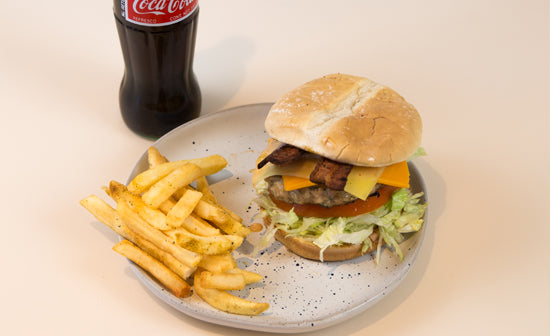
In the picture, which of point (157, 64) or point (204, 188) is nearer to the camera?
point (204, 188)

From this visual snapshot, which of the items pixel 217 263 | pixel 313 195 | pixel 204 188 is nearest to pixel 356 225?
pixel 313 195

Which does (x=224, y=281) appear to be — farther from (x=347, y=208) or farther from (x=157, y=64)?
(x=157, y=64)

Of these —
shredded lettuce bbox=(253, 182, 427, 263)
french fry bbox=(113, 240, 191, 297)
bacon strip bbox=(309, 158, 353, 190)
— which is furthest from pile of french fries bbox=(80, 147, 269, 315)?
bacon strip bbox=(309, 158, 353, 190)

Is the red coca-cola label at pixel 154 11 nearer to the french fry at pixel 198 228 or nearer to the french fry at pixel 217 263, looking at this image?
the french fry at pixel 198 228

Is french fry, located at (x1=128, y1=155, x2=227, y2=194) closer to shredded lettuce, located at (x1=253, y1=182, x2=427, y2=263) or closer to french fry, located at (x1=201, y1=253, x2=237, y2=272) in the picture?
shredded lettuce, located at (x1=253, y1=182, x2=427, y2=263)

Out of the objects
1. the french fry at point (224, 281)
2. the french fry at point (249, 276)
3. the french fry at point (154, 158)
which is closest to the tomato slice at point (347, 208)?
the french fry at point (249, 276)

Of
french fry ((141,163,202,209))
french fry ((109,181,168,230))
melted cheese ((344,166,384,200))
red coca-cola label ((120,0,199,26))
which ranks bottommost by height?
french fry ((109,181,168,230))

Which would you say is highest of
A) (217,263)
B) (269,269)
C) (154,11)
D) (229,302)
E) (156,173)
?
(154,11)
